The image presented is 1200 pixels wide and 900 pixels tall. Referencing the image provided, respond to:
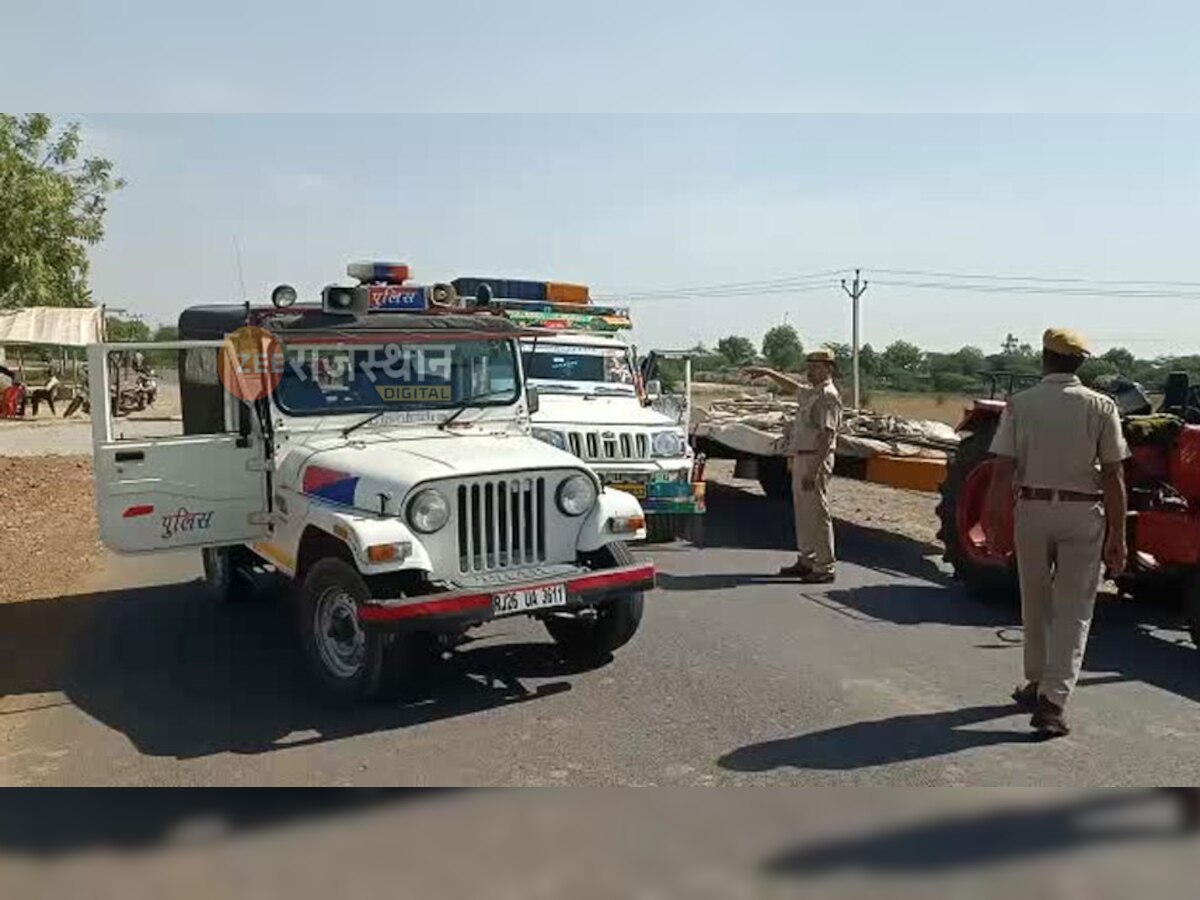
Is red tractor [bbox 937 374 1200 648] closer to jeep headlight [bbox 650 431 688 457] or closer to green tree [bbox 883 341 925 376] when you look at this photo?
jeep headlight [bbox 650 431 688 457]

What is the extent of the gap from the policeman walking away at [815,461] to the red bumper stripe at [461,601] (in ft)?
10.5

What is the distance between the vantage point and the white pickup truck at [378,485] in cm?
552

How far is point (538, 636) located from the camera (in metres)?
7.00

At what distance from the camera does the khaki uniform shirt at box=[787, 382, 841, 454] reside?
859cm

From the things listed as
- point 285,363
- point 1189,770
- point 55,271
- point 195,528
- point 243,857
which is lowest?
point 1189,770

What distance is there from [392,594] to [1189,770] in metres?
3.66

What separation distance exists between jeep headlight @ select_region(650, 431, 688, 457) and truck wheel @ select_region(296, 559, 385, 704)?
15.3 feet

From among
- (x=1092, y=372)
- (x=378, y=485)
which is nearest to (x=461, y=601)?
(x=378, y=485)

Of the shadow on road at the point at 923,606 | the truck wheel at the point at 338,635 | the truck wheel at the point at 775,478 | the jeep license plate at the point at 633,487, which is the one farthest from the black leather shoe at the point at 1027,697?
the truck wheel at the point at 775,478

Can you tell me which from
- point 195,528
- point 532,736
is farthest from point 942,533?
point 195,528

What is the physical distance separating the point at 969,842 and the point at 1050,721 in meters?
2.38

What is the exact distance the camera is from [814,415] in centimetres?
863

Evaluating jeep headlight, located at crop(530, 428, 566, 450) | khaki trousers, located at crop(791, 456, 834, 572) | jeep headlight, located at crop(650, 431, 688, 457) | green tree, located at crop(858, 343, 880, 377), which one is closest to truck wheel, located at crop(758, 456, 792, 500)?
jeep headlight, located at crop(650, 431, 688, 457)

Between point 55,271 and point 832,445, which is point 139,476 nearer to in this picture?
point 832,445
